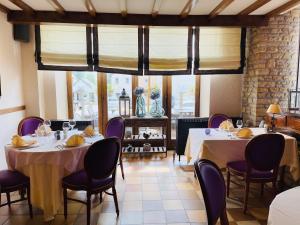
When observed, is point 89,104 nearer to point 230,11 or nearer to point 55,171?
point 55,171

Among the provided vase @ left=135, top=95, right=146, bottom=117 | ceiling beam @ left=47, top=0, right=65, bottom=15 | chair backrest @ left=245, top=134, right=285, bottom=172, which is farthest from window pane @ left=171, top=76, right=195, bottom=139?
chair backrest @ left=245, top=134, right=285, bottom=172

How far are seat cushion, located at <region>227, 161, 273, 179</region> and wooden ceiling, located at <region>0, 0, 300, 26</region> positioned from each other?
88.1 inches

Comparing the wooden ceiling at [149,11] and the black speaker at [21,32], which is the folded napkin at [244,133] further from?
the black speaker at [21,32]

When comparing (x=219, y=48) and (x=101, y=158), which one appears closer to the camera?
(x=101, y=158)

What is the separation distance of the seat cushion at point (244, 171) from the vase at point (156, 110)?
6.90ft

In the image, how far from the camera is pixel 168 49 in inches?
190

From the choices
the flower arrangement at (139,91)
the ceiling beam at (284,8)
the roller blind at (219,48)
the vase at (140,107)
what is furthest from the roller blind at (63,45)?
the ceiling beam at (284,8)

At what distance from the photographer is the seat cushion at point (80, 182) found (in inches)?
99.4

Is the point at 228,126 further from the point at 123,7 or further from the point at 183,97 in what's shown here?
the point at 123,7

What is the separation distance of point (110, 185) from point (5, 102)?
241 cm

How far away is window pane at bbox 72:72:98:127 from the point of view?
516cm

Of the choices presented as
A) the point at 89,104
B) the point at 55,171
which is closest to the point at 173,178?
the point at 55,171

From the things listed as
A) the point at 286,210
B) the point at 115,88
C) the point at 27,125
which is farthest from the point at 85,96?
the point at 286,210

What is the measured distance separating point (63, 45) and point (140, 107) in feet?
6.20
